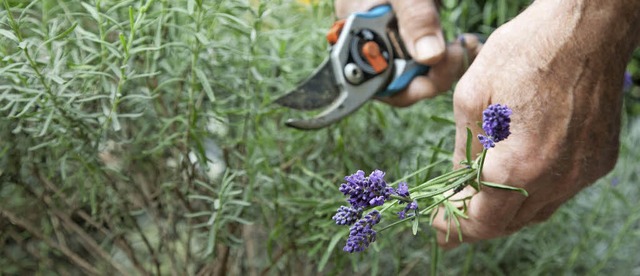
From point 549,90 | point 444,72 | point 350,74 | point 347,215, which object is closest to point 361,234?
point 347,215

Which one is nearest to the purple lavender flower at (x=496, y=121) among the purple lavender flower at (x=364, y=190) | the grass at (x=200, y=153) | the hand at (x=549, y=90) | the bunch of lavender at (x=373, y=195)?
the bunch of lavender at (x=373, y=195)

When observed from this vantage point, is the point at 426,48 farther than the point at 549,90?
Yes

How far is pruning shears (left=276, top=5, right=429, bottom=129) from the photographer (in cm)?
137

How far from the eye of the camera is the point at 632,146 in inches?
75.2

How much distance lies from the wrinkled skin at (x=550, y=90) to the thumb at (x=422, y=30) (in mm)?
250

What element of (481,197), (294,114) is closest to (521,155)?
(481,197)

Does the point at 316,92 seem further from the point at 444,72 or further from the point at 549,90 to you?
the point at 549,90

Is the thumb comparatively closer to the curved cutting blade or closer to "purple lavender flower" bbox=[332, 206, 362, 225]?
the curved cutting blade

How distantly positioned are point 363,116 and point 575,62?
61 cm

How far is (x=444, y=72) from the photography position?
146 cm

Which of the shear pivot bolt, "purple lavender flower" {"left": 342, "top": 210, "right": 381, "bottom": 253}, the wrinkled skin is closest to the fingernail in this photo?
the shear pivot bolt

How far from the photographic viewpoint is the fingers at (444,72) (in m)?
1.44

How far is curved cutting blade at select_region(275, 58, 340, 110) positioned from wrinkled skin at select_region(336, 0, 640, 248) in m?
0.28

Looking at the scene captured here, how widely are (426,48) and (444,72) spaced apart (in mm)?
83
